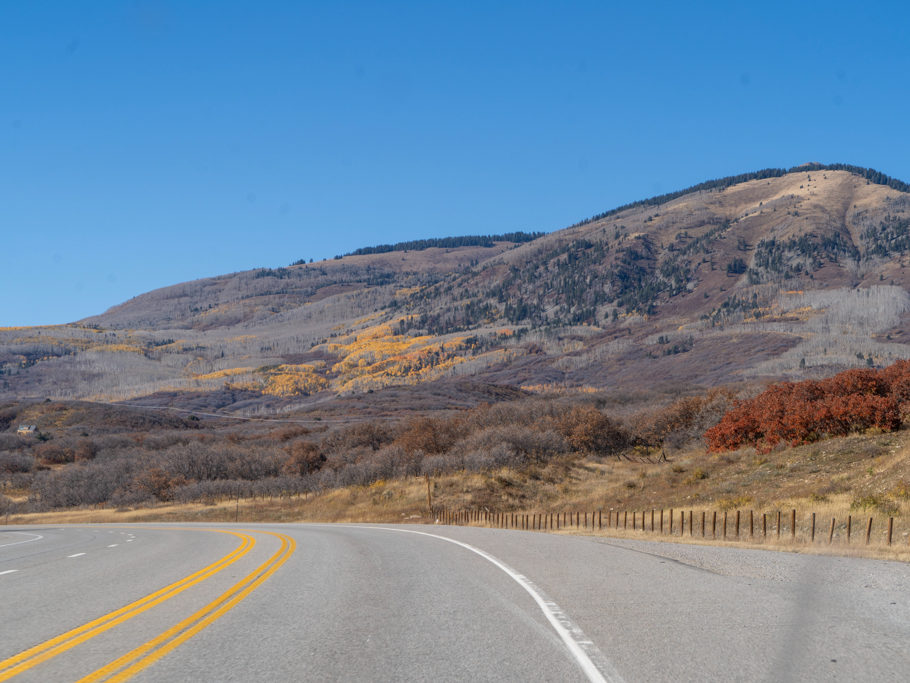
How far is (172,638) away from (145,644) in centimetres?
29

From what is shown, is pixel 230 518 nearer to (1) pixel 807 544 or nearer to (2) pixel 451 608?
(1) pixel 807 544

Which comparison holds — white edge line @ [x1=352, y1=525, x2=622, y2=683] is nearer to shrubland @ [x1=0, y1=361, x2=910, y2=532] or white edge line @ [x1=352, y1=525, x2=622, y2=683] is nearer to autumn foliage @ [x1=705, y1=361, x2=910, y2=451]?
shrubland @ [x1=0, y1=361, x2=910, y2=532]

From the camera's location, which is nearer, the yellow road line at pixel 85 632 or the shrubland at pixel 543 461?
the yellow road line at pixel 85 632

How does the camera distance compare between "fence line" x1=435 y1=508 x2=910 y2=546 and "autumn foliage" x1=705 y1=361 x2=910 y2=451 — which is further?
"autumn foliage" x1=705 y1=361 x2=910 y2=451

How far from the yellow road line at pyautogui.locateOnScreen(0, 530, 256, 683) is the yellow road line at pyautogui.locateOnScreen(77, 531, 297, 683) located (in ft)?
2.19

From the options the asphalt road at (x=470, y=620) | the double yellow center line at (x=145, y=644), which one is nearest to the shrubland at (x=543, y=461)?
the asphalt road at (x=470, y=620)

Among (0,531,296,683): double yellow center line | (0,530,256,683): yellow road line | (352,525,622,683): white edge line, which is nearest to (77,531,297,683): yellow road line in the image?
(0,531,296,683): double yellow center line

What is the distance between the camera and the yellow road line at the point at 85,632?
6.46 m

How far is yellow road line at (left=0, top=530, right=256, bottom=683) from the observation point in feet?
21.2

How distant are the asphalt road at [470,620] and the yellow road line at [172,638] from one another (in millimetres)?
28

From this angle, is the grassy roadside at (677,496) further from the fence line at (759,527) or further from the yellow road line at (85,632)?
the yellow road line at (85,632)

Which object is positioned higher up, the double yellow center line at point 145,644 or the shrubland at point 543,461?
the double yellow center line at point 145,644

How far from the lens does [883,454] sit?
29594 millimetres

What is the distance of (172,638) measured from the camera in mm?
7359
